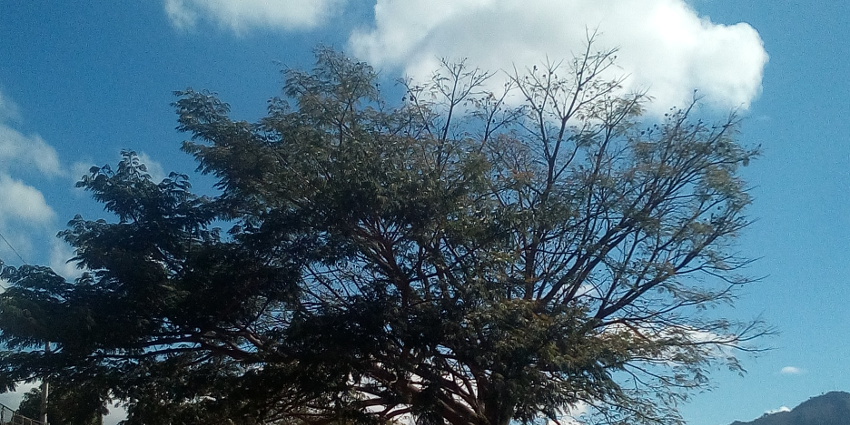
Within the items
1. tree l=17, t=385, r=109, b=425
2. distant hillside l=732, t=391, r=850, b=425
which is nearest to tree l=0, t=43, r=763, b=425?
tree l=17, t=385, r=109, b=425

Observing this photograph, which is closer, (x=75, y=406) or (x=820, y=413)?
(x=75, y=406)

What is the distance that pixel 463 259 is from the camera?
1265cm

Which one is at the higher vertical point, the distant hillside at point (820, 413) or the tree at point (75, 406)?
the distant hillside at point (820, 413)

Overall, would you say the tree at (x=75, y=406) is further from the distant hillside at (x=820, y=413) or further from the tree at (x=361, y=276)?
the distant hillside at (x=820, y=413)

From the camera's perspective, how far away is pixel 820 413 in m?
37.0

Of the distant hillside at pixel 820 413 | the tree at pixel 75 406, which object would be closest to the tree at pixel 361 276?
the tree at pixel 75 406

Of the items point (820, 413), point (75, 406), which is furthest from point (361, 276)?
point (820, 413)

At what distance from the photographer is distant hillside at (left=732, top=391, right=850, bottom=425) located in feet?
116

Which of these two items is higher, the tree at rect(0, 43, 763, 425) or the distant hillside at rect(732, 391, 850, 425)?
the distant hillside at rect(732, 391, 850, 425)

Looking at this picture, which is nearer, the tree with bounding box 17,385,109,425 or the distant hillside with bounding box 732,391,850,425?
the tree with bounding box 17,385,109,425

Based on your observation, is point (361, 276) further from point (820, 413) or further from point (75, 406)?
point (820, 413)

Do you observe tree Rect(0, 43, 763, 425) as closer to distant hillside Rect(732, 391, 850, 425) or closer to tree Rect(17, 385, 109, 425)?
tree Rect(17, 385, 109, 425)

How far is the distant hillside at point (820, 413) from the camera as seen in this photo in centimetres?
3534

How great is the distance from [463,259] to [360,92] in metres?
3.58
